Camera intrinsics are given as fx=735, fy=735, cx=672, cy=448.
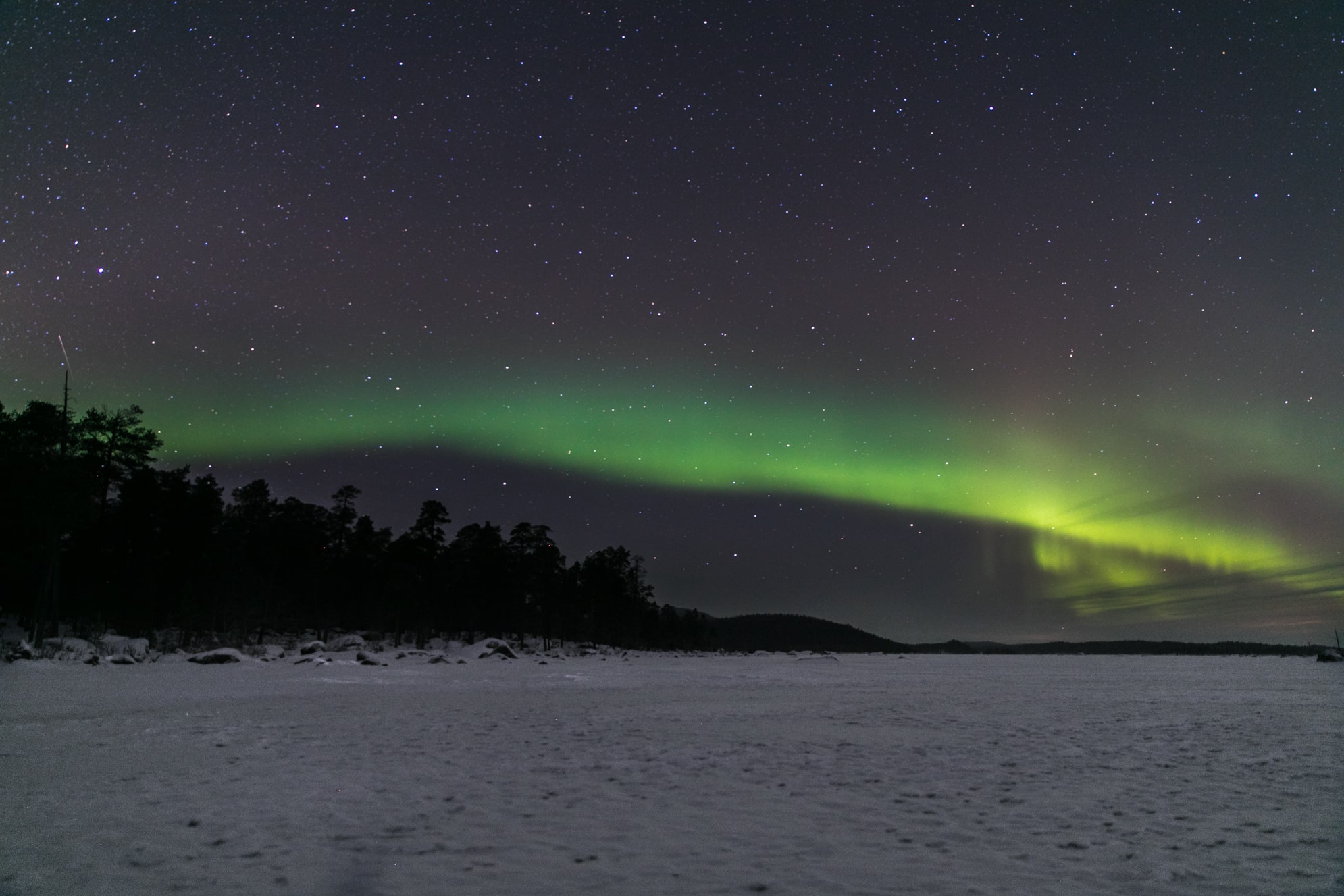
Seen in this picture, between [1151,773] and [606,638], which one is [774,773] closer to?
[1151,773]

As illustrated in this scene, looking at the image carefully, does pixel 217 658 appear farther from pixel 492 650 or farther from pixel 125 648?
pixel 492 650

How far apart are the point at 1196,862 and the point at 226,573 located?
86.5m

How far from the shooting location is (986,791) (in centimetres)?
948

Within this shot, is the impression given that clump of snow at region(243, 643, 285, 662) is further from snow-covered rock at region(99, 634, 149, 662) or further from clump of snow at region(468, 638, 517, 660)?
clump of snow at region(468, 638, 517, 660)

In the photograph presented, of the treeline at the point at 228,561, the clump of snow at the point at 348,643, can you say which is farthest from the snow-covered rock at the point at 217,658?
the clump of snow at the point at 348,643

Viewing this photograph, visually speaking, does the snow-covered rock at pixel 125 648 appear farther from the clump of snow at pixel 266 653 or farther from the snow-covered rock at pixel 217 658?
the clump of snow at pixel 266 653

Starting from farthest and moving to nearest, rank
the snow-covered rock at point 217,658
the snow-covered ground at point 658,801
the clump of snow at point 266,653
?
the clump of snow at point 266,653 → the snow-covered rock at point 217,658 → the snow-covered ground at point 658,801

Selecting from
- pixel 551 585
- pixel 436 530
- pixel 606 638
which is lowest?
pixel 606 638

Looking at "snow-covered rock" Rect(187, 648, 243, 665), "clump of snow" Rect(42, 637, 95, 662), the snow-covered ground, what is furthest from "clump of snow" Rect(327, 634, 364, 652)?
the snow-covered ground

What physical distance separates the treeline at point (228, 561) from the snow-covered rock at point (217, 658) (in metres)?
14.2

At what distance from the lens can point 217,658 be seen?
1550 inches

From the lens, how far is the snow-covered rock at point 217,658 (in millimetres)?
38969

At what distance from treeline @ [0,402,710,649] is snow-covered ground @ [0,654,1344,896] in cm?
3632

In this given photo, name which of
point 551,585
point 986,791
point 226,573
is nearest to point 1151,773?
point 986,791
